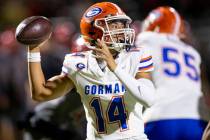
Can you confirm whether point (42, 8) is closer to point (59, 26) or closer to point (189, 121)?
point (59, 26)

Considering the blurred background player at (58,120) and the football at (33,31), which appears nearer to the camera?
the football at (33,31)

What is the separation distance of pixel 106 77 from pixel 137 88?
0.28 metres

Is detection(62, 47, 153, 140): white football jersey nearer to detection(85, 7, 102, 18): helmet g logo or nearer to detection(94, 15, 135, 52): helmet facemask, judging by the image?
detection(94, 15, 135, 52): helmet facemask

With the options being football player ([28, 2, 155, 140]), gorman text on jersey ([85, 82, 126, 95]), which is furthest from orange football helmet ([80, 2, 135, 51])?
gorman text on jersey ([85, 82, 126, 95])

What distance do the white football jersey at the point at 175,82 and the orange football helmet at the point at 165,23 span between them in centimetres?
27

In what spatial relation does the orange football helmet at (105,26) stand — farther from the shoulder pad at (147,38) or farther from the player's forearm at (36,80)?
the shoulder pad at (147,38)

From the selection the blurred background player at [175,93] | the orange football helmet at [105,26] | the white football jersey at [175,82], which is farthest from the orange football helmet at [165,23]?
the orange football helmet at [105,26]

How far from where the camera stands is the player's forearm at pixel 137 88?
379 cm

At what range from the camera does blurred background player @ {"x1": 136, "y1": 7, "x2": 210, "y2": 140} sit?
5387 millimetres

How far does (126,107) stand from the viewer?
3.99 meters

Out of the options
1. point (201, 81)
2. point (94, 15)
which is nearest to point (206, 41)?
point (201, 81)

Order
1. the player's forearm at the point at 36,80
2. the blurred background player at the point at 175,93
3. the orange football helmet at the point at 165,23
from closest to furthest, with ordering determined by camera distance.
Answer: the player's forearm at the point at 36,80 < the blurred background player at the point at 175,93 < the orange football helmet at the point at 165,23

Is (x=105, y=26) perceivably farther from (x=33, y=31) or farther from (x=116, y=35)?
(x=33, y=31)

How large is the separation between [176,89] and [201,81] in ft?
1.07
